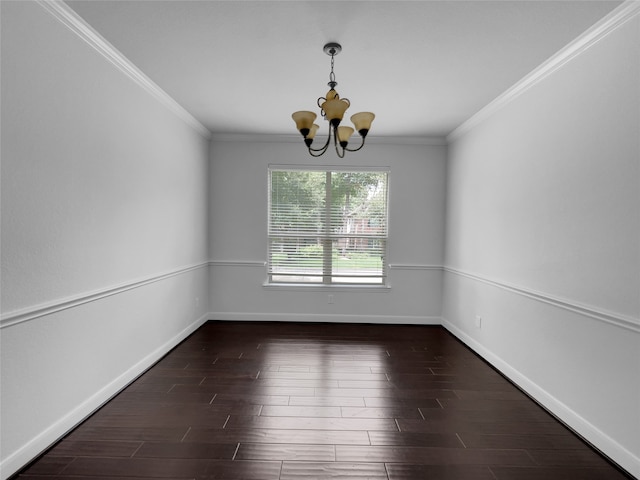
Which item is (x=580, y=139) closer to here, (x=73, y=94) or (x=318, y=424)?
(x=318, y=424)

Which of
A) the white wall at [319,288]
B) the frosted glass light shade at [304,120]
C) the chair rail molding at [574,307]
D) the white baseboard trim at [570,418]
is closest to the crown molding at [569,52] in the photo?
the white wall at [319,288]

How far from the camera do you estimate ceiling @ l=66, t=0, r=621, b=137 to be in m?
2.12

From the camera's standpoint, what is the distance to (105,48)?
2553 millimetres

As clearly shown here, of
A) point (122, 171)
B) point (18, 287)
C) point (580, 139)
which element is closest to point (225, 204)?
point (122, 171)

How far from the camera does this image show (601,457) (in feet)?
7.02

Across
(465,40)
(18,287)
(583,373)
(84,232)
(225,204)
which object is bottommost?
(583,373)

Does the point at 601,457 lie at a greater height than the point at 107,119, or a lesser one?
lesser

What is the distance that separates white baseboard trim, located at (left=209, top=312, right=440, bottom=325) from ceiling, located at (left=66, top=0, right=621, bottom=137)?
2.80 meters

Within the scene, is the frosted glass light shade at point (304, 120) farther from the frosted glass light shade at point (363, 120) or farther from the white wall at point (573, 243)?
the white wall at point (573, 243)

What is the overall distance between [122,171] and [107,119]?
411 mm

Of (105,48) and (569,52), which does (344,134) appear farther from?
(105,48)

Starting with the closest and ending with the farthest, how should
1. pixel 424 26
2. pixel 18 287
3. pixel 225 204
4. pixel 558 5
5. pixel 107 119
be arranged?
pixel 18 287
pixel 558 5
pixel 424 26
pixel 107 119
pixel 225 204

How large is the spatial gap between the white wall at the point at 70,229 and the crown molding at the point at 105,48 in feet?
0.14

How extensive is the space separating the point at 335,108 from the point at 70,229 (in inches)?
74.8
